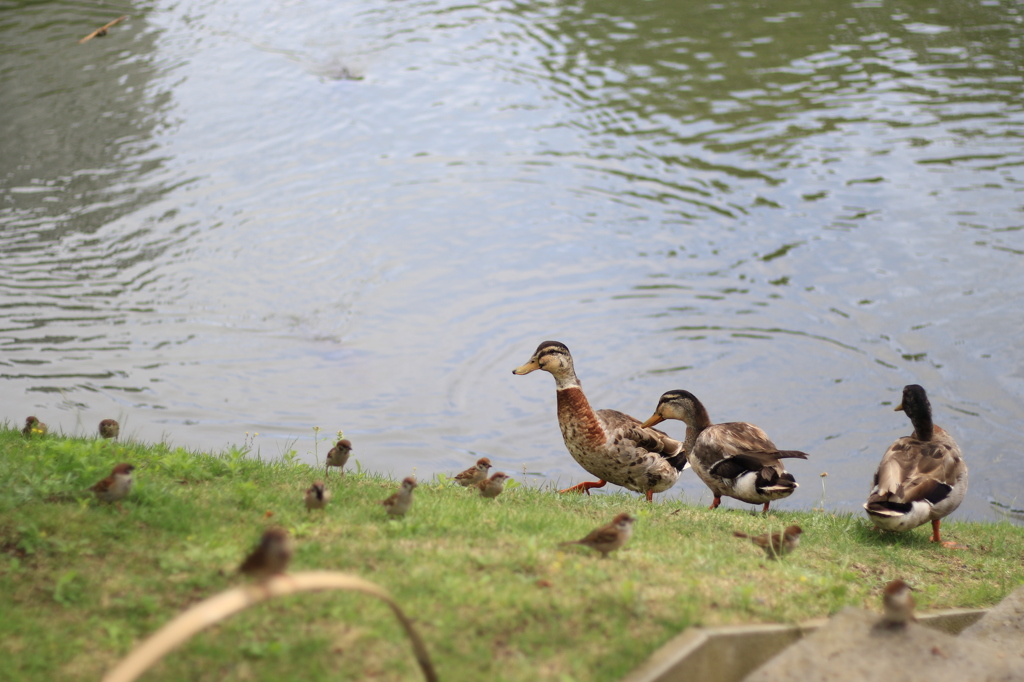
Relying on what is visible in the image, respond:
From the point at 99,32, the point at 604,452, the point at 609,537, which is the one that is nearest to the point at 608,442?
the point at 604,452

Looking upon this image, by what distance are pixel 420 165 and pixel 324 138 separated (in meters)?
2.94

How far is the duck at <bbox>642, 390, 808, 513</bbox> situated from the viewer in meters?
9.23

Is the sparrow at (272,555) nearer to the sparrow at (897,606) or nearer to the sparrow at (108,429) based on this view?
the sparrow at (897,606)

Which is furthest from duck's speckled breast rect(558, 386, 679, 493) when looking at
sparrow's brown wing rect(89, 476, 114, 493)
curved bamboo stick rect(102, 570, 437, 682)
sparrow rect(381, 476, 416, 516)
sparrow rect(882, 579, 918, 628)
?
curved bamboo stick rect(102, 570, 437, 682)

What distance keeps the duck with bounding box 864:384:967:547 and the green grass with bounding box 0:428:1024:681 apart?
337mm

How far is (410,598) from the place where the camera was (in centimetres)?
531

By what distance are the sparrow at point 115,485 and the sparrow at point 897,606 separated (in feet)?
16.7

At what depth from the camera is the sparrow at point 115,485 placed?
6.31 meters

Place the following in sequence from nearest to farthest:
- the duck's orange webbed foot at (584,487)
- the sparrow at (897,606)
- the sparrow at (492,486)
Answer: the sparrow at (897,606) < the sparrow at (492,486) < the duck's orange webbed foot at (584,487)

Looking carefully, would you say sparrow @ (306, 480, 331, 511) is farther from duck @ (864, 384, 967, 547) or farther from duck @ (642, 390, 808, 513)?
duck @ (864, 384, 967, 547)

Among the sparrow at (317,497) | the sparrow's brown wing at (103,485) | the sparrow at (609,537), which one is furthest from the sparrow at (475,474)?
the sparrow's brown wing at (103,485)

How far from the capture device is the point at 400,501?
6797 mm

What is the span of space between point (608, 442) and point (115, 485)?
5181 millimetres

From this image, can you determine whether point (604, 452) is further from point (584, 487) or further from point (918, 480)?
point (918, 480)
